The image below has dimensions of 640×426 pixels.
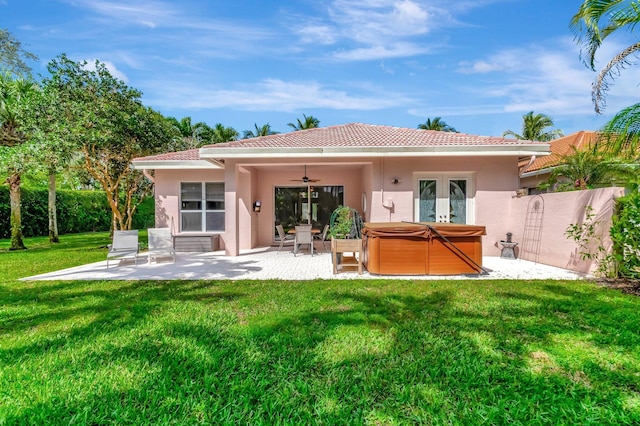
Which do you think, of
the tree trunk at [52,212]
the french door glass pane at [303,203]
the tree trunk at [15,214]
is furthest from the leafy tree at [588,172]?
the tree trunk at [52,212]

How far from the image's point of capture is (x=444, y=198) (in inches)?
489

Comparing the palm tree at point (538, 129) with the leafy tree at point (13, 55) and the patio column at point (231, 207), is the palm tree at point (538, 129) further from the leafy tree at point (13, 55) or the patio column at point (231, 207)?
the leafy tree at point (13, 55)

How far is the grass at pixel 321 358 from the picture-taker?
2943mm

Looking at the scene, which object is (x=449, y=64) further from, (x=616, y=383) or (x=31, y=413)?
(x=31, y=413)

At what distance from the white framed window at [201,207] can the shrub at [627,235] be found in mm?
13640

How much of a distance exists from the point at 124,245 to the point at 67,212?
61.8 feet

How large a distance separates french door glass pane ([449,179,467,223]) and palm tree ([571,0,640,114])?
4940 millimetres

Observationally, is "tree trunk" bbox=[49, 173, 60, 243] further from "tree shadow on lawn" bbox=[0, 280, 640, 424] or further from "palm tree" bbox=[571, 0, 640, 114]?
"palm tree" bbox=[571, 0, 640, 114]

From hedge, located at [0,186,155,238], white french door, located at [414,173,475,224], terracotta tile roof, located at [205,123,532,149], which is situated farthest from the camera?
hedge, located at [0,186,155,238]

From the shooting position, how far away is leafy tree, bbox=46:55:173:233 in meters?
14.0

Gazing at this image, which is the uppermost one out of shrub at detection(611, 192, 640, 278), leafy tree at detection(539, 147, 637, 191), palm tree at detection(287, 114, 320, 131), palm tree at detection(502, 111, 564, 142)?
palm tree at detection(287, 114, 320, 131)

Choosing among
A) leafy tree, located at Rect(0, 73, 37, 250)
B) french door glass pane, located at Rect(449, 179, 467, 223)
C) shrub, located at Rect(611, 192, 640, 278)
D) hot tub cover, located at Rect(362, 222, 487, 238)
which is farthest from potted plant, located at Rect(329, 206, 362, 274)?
leafy tree, located at Rect(0, 73, 37, 250)

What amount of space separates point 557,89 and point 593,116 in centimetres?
1046

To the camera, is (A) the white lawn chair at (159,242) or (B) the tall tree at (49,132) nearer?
(A) the white lawn chair at (159,242)
